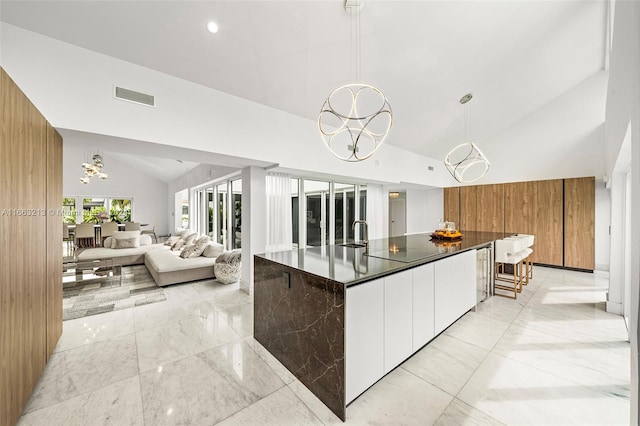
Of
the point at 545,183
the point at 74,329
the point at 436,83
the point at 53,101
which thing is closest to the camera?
the point at 53,101

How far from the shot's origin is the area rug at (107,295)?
3.58 meters

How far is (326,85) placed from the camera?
3.72 metres

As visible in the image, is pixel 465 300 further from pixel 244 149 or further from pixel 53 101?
pixel 53 101

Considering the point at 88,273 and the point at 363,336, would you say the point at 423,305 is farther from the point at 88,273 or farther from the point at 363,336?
the point at 88,273

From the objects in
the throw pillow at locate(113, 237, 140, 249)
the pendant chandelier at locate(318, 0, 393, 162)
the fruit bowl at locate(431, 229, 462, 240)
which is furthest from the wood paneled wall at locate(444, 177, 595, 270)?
the throw pillow at locate(113, 237, 140, 249)

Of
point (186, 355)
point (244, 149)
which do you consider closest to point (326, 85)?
point (244, 149)

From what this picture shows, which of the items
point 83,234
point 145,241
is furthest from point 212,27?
point 83,234

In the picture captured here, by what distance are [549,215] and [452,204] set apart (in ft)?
7.27

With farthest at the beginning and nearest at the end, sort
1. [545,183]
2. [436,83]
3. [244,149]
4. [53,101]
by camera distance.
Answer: [545,183]
[436,83]
[244,149]
[53,101]

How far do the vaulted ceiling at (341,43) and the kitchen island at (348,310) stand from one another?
7.86 ft

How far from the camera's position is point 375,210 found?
6.95 metres

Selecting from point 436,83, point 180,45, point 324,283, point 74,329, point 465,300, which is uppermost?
point 436,83

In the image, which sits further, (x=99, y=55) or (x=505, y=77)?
(x=505, y=77)

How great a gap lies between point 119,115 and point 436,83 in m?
4.50
